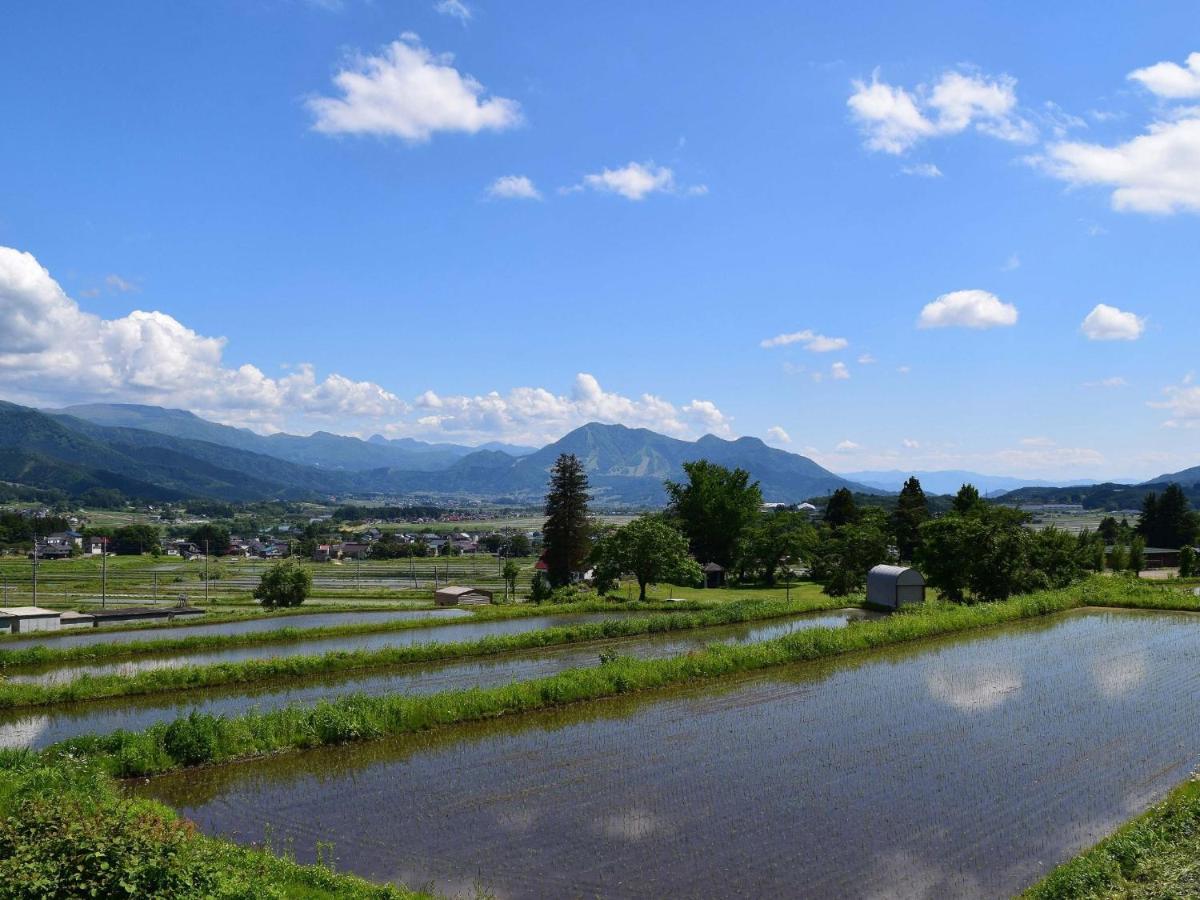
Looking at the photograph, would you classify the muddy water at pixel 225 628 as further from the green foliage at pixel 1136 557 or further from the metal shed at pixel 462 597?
the green foliage at pixel 1136 557

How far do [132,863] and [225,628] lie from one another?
29.2 meters

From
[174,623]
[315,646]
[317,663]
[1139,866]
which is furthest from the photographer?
[174,623]

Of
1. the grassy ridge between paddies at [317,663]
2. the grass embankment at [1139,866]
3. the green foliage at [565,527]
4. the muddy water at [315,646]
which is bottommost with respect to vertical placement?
the muddy water at [315,646]

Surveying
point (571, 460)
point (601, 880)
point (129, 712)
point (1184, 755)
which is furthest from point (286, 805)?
point (571, 460)

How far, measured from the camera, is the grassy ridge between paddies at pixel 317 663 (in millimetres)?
22297

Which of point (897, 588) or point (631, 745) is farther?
point (897, 588)

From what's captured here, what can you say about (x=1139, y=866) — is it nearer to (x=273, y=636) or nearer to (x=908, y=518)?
(x=273, y=636)

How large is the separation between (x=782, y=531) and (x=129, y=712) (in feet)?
141

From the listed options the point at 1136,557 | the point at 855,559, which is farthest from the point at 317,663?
the point at 1136,557

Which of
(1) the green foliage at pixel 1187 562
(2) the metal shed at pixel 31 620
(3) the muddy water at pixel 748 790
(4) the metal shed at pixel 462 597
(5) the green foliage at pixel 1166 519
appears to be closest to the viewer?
(3) the muddy water at pixel 748 790

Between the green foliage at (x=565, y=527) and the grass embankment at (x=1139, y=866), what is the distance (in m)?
40.0

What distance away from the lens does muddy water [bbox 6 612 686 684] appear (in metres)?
25.9

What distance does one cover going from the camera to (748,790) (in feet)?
45.9

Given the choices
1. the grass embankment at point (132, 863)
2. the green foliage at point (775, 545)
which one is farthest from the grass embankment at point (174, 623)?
the green foliage at point (775, 545)
